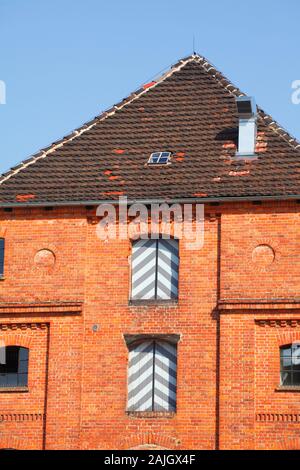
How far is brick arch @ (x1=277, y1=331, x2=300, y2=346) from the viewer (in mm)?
53906

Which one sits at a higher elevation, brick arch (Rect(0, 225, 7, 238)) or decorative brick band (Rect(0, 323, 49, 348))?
brick arch (Rect(0, 225, 7, 238))

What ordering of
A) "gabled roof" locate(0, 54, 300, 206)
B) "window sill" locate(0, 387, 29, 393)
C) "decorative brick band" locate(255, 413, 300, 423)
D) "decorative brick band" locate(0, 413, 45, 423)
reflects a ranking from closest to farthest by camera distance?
"decorative brick band" locate(255, 413, 300, 423), "decorative brick band" locate(0, 413, 45, 423), "window sill" locate(0, 387, 29, 393), "gabled roof" locate(0, 54, 300, 206)

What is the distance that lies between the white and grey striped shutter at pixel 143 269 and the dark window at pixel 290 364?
4.18 metres

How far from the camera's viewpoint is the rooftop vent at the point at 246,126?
→ 185 feet

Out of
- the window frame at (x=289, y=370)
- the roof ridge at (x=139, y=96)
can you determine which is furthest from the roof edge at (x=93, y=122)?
the window frame at (x=289, y=370)

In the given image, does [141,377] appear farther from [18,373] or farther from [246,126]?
[246,126]

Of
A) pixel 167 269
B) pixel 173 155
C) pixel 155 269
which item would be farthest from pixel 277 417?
pixel 173 155

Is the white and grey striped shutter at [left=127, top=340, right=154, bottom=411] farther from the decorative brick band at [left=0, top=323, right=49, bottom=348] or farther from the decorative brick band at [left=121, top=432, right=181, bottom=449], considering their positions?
the decorative brick band at [left=0, top=323, right=49, bottom=348]

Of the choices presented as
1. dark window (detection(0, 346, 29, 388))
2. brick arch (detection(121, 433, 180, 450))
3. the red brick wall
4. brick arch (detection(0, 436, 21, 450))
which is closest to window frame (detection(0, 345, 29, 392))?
dark window (detection(0, 346, 29, 388))

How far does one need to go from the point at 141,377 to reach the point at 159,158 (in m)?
6.80

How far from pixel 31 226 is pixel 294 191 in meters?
7.76

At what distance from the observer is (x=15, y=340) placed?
5541 cm

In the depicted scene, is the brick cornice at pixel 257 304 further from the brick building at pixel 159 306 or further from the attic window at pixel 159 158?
the attic window at pixel 159 158

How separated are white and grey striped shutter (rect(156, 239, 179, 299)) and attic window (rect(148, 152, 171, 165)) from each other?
268 centimetres
